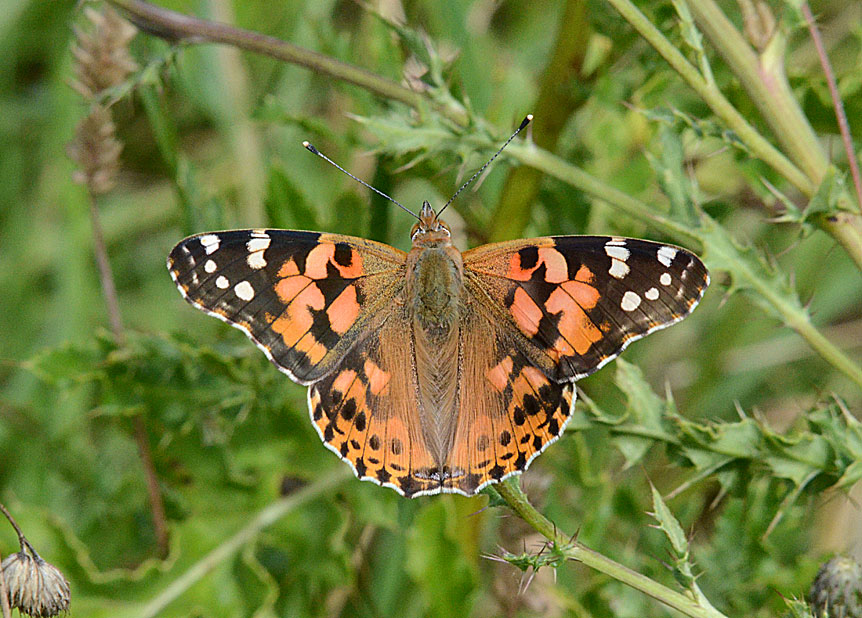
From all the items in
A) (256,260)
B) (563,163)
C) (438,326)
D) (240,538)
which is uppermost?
(563,163)

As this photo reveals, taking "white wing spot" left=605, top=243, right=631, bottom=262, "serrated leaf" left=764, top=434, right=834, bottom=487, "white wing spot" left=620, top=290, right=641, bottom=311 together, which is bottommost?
"serrated leaf" left=764, top=434, right=834, bottom=487

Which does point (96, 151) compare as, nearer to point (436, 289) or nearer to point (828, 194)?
point (436, 289)

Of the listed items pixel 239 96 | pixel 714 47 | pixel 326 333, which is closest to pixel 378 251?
pixel 326 333

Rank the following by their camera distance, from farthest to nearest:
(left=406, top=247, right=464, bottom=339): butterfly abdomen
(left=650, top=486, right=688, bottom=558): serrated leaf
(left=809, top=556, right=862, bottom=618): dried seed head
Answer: (left=406, top=247, right=464, bottom=339): butterfly abdomen → (left=809, top=556, right=862, bottom=618): dried seed head → (left=650, top=486, right=688, bottom=558): serrated leaf

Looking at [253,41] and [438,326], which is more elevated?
[253,41]

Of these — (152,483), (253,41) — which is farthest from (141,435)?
(253,41)

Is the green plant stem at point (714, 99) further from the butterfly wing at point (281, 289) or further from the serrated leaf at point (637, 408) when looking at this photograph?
the butterfly wing at point (281, 289)

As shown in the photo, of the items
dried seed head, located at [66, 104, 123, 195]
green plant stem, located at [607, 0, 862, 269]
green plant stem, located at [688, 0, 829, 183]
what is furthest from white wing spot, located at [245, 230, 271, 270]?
green plant stem, located at [688, 0, 829, 183]

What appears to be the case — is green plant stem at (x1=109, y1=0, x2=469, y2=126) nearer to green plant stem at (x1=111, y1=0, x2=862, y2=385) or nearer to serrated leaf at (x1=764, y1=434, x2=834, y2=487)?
green plant stem at (x1=111, y1=0, x2=862, y2=385)
